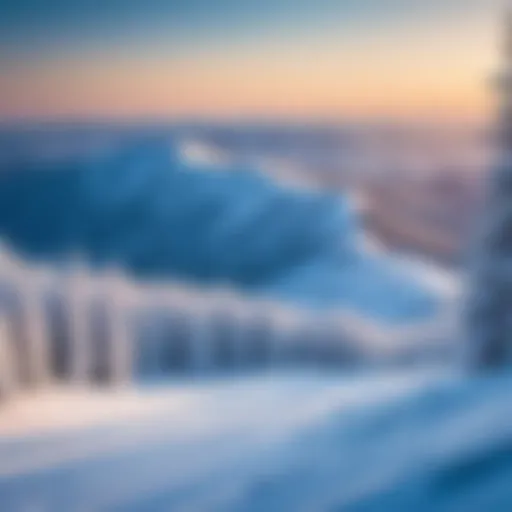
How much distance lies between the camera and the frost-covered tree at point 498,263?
0.99 meters

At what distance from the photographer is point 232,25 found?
1014 millimetres

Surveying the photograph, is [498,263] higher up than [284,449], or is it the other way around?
[498,263]

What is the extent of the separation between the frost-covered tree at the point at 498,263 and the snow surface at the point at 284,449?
0.04 meters

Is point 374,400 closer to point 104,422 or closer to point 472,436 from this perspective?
point 472,436

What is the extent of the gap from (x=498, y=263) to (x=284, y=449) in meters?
0.32

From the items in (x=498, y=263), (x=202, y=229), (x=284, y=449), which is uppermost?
(x=202, y=229)

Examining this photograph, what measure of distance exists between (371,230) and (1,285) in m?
0.43

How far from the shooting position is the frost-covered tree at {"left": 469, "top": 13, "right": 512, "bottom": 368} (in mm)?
987

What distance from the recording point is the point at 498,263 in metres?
0.99

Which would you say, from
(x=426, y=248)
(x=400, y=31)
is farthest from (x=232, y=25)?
(x=426, y=248)

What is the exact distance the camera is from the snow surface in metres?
0.97

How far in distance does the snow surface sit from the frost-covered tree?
0.13ft

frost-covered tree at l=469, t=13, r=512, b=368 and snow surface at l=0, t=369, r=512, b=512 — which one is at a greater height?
frost-covered tree at l=469, t=13, r=512, b=368

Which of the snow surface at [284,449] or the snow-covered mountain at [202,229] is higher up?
the snow-covered mountain at [202,229]
